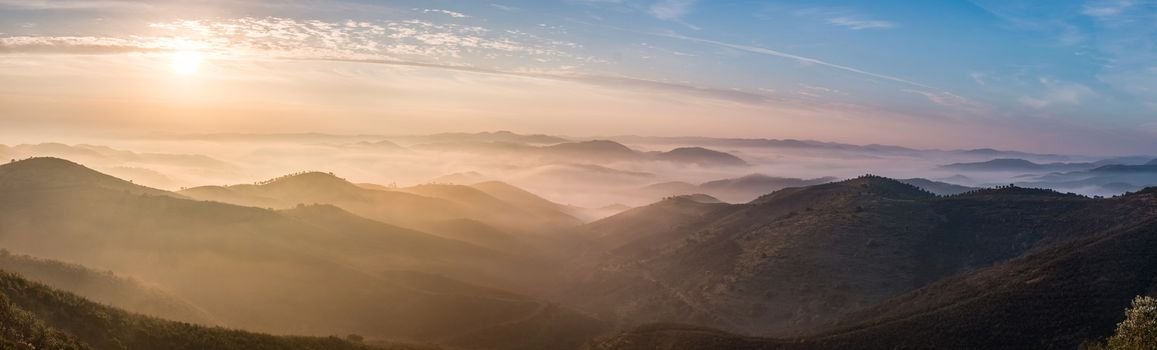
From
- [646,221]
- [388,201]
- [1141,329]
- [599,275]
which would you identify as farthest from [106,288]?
[388,201]

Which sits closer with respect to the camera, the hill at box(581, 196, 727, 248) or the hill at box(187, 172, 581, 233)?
the hill at box(581, 196, 727, 248)

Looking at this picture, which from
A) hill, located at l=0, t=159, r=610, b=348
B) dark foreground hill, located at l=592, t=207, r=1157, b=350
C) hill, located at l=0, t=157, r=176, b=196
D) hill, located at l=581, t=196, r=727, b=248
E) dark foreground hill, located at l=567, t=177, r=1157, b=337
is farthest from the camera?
hill, located at l=581, t=196, r=727, b=248

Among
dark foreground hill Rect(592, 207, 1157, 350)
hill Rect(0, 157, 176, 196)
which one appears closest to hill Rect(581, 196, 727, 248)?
dark foreground hill Rect(592, 207, 1157, 350)

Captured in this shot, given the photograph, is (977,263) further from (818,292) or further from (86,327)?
(86,327)

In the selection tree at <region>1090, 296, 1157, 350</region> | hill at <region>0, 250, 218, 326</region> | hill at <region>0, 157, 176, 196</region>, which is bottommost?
hill at <region>0, 250, 218, 326</region>

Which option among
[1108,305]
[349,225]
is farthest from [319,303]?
[1108,305]

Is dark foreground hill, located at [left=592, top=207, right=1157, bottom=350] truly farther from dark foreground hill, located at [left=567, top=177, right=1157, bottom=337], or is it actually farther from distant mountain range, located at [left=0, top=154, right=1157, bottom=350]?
dark foreground hill, located at [left=567, top=177, right=1157, bottom=337]
